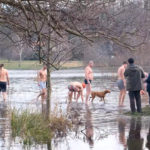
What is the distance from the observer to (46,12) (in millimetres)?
10859

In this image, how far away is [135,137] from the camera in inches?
525

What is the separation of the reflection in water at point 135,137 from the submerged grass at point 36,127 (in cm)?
149

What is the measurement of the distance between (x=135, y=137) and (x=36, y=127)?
2183 millimetres

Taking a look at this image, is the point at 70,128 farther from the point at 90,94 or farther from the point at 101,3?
the point at 90,94

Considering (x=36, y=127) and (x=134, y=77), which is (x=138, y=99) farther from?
(x=36, y=127)

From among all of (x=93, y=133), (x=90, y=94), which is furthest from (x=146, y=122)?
(x=90, y=94)

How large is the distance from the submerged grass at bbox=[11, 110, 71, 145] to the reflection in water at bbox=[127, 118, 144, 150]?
1490 mm

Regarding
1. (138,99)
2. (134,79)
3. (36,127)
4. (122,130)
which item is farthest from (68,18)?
(138,99)

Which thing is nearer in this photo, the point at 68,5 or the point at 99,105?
the point at 68,5

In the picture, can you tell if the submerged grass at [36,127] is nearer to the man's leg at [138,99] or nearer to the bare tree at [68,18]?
the bare tree at [68,18]

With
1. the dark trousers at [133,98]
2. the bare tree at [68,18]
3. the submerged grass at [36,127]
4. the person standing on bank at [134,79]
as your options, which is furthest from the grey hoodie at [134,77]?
the bare tree at [68,18]

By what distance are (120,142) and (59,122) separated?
157 cm

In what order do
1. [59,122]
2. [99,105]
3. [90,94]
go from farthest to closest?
[90,94] < [99,105] < [59,122]

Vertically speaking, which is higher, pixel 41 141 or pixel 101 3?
pixel 101 3
